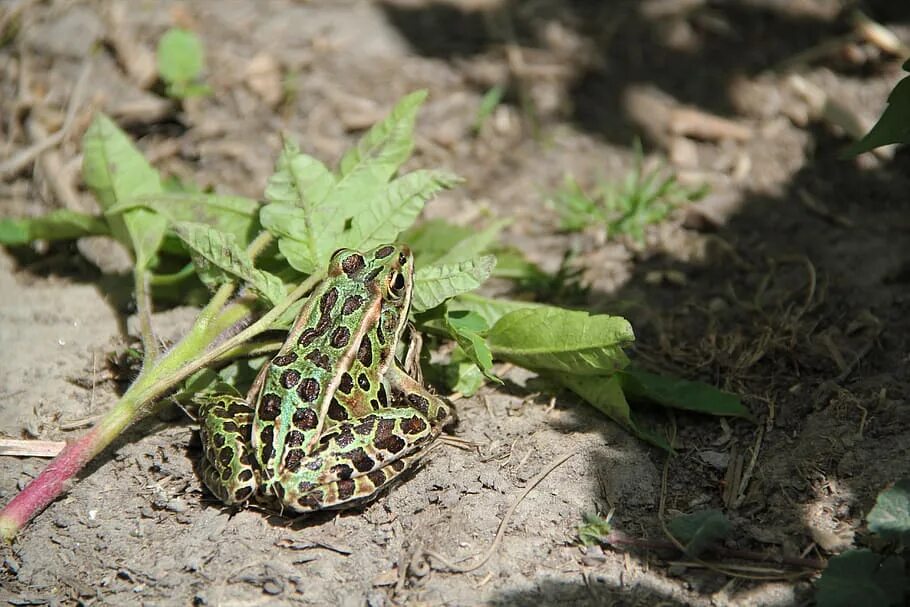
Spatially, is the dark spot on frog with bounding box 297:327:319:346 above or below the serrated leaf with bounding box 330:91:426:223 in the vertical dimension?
below

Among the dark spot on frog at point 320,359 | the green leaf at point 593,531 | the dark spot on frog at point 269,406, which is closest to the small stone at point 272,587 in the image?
the dark spot on frog at point 269,406

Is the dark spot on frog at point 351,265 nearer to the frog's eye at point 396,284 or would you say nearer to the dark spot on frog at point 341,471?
the frog's eye at point 396,284

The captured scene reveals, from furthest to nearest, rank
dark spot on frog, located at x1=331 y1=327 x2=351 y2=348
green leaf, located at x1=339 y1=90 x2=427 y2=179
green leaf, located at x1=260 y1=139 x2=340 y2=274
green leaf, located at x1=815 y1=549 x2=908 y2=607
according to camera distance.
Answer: green leaf, located at x1=339 y1=90 x2=427 y2=179, green leaf, located at x1=260 y1=139 x2=340 y2=274, dark spot on frog, located at x1=331 y1=327 x2=351 y2=348, green leaf, located at x1=815 y1=549 x2=908 y2=607

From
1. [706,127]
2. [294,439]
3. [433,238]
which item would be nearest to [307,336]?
[294,439]

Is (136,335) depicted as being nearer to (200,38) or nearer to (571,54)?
(200,38)

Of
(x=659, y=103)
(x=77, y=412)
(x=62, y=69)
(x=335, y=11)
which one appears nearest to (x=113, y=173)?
(x=77, y=412)

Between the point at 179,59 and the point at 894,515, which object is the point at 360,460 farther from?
the point at 179,59

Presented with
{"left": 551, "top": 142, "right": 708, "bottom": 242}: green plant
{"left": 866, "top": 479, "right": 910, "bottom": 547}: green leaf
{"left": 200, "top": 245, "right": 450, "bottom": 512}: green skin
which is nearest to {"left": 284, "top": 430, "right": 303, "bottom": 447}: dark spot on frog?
{"left": 200, "top": 245, "right": 450, "bottom": 512}: green skin

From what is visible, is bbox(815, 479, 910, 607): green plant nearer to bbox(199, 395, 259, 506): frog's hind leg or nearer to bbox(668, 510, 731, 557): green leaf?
bbox(668, 510, 731, 557): green leaf
